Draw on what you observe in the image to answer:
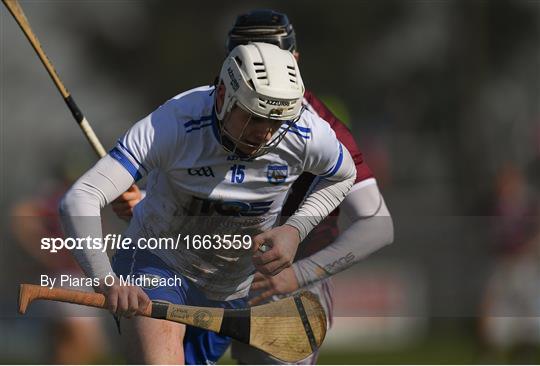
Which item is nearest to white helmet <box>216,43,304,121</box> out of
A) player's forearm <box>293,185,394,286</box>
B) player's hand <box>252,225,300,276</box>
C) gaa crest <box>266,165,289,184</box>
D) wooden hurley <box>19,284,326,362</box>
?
gaa crest <box>266,165,289,184</box>

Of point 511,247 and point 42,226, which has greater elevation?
point 42,226

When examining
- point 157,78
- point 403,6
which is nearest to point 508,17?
point 403,6

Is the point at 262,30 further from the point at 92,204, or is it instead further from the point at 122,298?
the point at 122,298

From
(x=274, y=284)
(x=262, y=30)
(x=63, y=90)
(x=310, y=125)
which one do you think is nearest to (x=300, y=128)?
(x=310, y=125)

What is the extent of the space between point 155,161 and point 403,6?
20.8 m

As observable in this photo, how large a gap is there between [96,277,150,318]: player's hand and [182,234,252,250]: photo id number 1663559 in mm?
455

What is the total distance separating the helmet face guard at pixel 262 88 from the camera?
4.66 metres

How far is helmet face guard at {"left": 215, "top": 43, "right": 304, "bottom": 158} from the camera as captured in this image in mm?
4660

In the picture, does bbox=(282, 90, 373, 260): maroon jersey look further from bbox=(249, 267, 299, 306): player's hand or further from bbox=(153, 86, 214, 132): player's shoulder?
bbox=(153, 86, 214, 132): player's shoulder

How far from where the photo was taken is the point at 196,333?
548 cm

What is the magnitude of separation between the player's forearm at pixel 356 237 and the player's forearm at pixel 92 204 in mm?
1094

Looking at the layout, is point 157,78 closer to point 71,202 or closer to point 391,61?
point 391,61

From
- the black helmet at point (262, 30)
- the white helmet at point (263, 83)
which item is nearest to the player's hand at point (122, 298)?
the white helmet at point (263, 83)

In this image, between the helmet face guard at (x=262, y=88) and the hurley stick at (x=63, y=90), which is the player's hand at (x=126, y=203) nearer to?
the hurley stick at (x=63, y=90)
